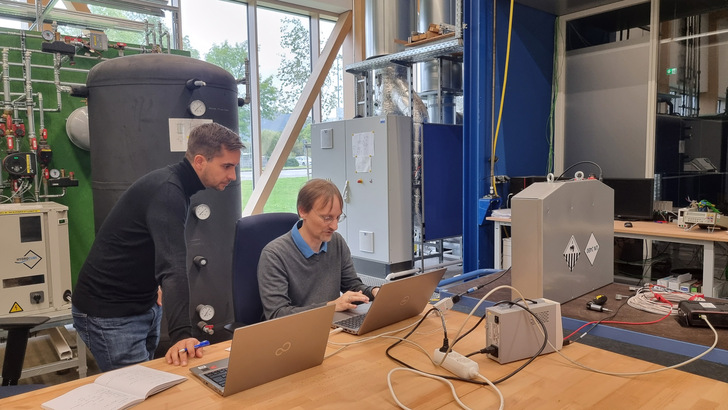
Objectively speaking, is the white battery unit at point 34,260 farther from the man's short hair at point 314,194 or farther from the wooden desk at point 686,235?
the wooden desk at point 686,235

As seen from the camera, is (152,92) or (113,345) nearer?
(113,345)

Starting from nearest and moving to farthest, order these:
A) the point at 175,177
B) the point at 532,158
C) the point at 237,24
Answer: the point at 175,177, the point at 532,158, the point at 237,24

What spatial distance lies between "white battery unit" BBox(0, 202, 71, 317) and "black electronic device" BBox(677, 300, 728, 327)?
3222 mm

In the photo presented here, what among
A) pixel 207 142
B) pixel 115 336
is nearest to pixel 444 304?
pixel 207 142

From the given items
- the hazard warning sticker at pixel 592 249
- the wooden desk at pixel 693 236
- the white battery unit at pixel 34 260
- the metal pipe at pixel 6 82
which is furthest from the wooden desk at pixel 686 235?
the metal pipe at pixel 6 82

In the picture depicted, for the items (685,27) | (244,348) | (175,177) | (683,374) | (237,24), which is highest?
(237,24)

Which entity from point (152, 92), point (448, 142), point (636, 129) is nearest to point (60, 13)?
point (152, 92)

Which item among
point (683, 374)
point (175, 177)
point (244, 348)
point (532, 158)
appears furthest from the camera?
point (532, 158)

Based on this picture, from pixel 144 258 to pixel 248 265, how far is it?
43 centimetres

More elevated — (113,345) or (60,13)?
(60,13)

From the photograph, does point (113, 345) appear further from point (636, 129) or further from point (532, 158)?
point (636, 129)

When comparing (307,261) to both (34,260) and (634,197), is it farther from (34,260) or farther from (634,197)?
(634,197)

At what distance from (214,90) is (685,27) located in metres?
3.46

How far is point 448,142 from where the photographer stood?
523cm
